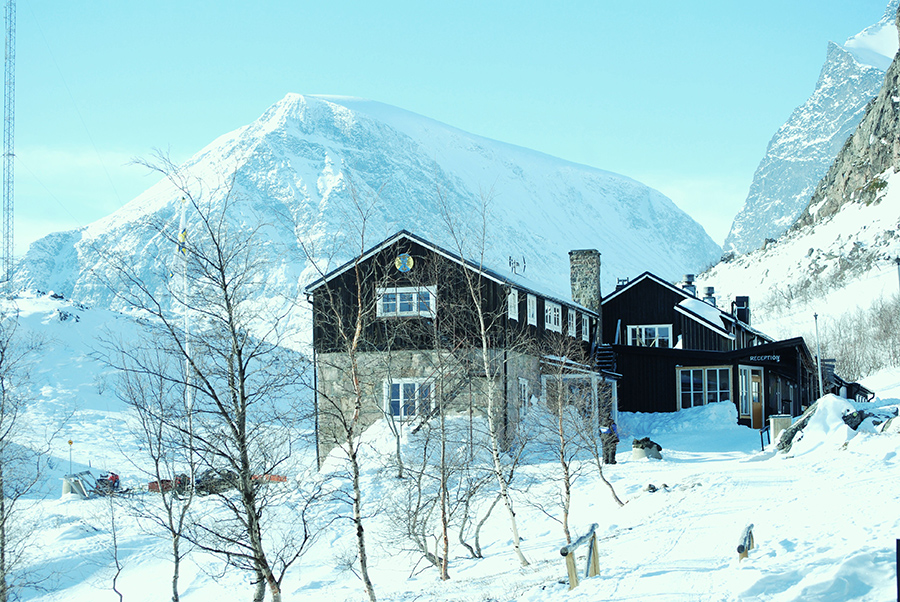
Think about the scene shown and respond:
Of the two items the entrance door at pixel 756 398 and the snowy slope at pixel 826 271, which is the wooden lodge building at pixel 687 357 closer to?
the entrance door at pixel 756 398

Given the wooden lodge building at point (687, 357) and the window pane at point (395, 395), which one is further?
the wooden lodge building at point (687, 357)

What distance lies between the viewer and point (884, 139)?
388 ft

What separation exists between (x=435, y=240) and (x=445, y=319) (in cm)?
667

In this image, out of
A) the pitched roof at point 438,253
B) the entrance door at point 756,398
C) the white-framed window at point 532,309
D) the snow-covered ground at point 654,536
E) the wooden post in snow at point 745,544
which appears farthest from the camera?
the entrance door at point 756,398

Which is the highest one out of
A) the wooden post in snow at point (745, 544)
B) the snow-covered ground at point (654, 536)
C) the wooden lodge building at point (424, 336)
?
the wooden lodge building at point (424, 336)

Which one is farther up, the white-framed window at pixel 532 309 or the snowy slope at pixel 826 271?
the snowy slope at pixel 826 271

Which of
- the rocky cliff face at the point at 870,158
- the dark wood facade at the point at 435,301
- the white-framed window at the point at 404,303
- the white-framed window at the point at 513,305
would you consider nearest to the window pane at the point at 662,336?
the dark wood facade at the point at 435,301

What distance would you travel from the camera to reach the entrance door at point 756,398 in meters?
35.3

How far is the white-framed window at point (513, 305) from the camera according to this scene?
1120 inches

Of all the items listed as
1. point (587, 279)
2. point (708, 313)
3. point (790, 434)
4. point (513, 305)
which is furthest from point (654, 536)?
point (708, 313)

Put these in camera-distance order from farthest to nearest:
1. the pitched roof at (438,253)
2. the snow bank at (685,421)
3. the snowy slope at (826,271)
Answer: the snowy slope at (826,271) < the snow bank at (685,421) < the pitched roof at (438,253)

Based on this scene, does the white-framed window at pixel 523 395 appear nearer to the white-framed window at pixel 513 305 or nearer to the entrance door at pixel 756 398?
the white-framed window at pixel 513 305

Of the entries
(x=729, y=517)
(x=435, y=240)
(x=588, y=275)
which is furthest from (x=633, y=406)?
(x=729, y=517)

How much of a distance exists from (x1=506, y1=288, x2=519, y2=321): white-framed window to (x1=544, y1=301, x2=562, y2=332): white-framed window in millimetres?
3193
